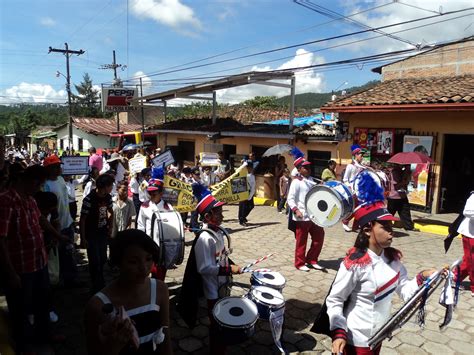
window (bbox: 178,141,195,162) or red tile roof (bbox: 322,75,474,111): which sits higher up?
red tile roof (bbox: 322,75,474,111)

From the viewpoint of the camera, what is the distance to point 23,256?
3352 mm

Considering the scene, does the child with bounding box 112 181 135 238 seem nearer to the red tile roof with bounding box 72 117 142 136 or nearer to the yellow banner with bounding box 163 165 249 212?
the yellow banner with bounding box 163 165 249 212

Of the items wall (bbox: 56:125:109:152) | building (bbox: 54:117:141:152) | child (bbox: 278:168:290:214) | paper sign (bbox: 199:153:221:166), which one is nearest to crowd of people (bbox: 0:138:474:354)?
child (bbox: 278:168:290:214)

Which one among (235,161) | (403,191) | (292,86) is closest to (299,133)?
(292,86)

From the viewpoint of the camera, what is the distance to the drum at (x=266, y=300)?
3.42 meters

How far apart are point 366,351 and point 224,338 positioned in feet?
3.98

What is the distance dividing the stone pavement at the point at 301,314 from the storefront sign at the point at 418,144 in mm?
3509

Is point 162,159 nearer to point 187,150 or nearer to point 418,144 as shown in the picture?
point 418,144

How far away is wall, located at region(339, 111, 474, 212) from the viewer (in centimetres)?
1008

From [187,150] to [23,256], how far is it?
16472 mm

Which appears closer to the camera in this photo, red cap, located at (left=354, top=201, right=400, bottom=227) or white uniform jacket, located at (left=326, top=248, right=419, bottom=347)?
white uniform jacket, located at (left=326, top=248, right=419, bottom=347)

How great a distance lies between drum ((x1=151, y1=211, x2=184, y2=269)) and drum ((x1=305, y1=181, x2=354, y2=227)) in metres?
1.81

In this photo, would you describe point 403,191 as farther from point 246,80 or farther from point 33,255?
point 33,255

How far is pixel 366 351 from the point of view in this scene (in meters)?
2.49
